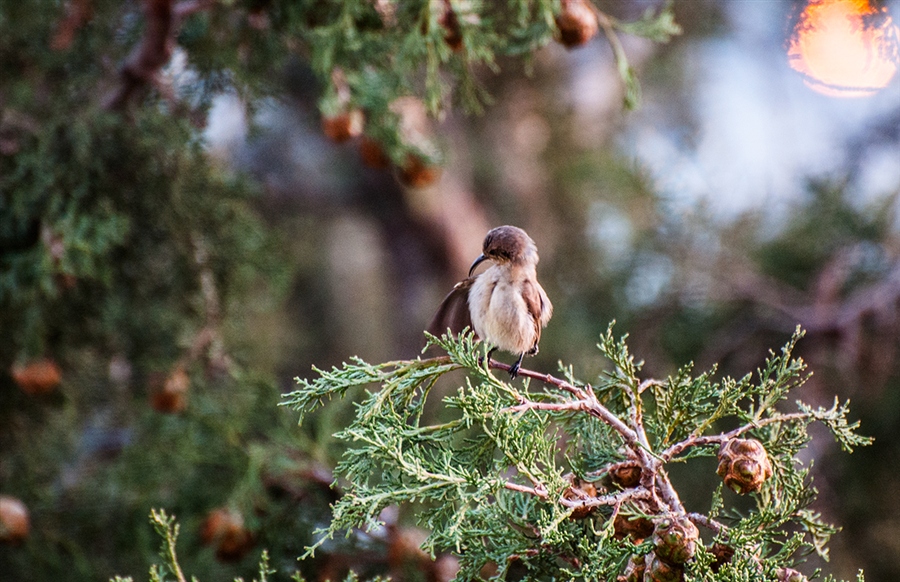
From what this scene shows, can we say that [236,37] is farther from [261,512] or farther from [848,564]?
[848,564]

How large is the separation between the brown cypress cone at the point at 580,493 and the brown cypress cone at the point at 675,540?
0.48ft

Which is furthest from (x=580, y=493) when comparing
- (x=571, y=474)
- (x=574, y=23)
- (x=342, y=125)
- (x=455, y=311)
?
(x=342, y=125)

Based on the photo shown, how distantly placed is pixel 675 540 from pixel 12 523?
2.42 metres

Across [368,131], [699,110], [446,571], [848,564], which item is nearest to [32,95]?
[368,131]

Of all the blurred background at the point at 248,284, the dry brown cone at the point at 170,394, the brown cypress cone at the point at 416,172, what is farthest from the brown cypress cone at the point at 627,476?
the dry brown cone at the point at 170,394

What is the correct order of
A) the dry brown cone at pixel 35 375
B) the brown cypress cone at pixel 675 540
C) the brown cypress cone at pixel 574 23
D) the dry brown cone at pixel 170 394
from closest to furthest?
1. the brown cypress cone at pixel 675 540
2. the brown cypress cone at pixel 574 23
3. the dry brown cone at pixel 35 375
4. the dry brown cone at pixel 170 394

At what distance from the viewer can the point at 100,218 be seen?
9.66 ft

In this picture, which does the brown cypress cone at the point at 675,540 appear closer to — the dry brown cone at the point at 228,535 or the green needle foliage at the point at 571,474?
the green needle foliage at the point at 571,474

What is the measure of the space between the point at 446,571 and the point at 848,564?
3024 mm

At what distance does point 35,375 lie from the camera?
9.82ft

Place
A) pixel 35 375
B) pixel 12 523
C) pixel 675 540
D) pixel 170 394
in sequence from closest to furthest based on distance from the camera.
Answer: pixel 675 540 → pixel 12 523 → pixel 35 375 → pixel 170 394

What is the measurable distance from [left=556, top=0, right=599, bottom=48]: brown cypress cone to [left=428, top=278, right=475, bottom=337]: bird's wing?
2.77 ft

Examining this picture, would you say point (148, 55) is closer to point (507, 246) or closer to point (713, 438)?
point (507, 246)

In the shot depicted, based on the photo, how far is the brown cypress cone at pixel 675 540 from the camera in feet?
4.64
